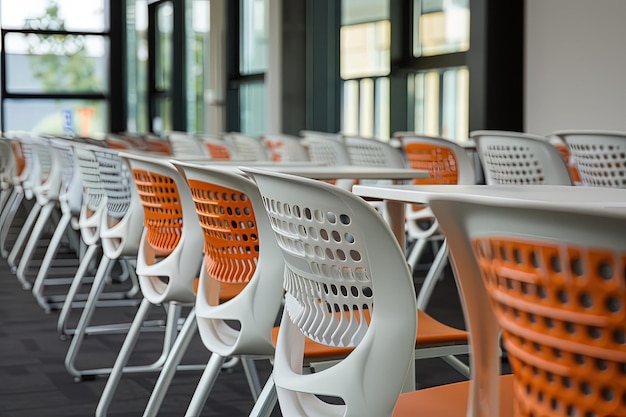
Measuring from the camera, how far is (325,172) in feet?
7.98

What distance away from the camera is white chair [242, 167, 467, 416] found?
127 cm

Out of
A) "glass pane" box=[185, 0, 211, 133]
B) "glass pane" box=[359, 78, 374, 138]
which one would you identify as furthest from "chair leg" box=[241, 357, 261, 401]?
"glass pane" box=[185, 0, 211, 133]

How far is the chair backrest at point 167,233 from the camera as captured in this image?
7.82 feet

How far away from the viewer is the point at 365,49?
27.1ft

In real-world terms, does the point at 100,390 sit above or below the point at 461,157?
below

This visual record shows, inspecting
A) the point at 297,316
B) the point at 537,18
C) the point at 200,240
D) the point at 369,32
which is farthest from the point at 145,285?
the point at 369,32

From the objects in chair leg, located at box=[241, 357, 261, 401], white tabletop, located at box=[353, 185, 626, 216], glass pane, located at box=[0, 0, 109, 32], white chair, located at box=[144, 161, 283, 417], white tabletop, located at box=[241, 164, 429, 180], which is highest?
glass pane, located at box=[0, 0, 109, 32]

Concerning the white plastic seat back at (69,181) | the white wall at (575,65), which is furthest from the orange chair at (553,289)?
the white wall at (575,65)

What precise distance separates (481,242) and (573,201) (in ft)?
1.70

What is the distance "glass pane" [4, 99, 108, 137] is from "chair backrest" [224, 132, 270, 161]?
7676mm

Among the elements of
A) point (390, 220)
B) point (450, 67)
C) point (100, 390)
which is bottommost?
point (100, 390)

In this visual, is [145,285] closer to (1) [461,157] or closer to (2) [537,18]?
(1) [461,157]

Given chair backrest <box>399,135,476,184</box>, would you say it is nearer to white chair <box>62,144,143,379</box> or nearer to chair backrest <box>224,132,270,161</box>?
white chair <box>62,144,143,379</box>

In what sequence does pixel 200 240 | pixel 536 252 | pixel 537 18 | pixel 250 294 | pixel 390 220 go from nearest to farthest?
pixel 536 252 → pixel 250 294 → pixel 390 220 → pixel 200 240 → pixel 537 18
